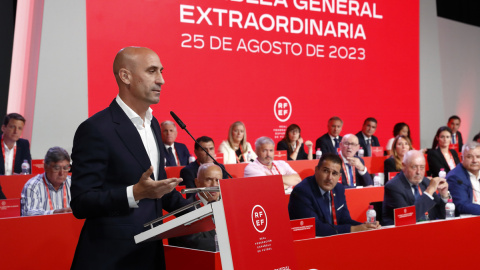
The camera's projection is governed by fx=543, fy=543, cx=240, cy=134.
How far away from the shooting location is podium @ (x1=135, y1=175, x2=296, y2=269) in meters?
1.47

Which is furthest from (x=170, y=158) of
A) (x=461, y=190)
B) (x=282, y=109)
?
(x=461, y=190)

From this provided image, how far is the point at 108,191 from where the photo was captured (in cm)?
161

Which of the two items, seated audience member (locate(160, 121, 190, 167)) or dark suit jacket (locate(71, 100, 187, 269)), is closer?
dark suit jacket (locate(71, 100, 187, 269))

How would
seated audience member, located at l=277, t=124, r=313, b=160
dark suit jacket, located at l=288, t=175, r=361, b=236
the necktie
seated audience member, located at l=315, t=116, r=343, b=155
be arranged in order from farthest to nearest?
seated audience member, located at l=315, t=116, r=343, b=155
seated audience member, located at l=277, t=124, r=313, b=160
the necktie
dark suit jacket, located at l=288, t=175, r=361, b=236

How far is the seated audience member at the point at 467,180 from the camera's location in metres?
4.38

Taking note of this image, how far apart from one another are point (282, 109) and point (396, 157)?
2642 millimetres

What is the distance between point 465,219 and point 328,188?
0.94m

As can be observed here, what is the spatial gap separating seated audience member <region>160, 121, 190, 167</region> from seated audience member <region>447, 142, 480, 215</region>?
10.8 ft

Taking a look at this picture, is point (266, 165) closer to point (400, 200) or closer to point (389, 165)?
point (389, 165)

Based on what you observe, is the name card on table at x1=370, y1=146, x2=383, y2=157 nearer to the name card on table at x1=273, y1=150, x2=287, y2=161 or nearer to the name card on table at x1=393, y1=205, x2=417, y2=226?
the name card on table at x1=273, y1=150, x2=287, y2=161

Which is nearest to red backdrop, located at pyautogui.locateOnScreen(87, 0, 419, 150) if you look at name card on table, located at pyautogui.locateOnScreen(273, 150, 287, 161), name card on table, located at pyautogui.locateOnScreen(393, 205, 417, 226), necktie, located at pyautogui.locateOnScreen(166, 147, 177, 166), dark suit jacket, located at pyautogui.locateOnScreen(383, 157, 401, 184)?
necktie, located at pyautogui.locateOnScreen(166, 147, 177, 166)

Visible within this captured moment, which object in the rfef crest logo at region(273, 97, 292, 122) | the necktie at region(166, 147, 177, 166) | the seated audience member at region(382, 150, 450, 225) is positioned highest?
the rfef crest logo at region(273, 97, 292, 122)

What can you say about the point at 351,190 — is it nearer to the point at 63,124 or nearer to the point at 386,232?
the point at 386,232

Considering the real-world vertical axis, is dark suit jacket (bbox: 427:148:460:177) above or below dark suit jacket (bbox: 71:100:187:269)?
above
